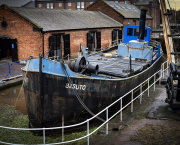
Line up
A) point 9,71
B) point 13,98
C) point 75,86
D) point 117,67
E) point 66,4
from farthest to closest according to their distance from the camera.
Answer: point 66,4
point 9,71
point 13,98
point 117,67
point 75,86

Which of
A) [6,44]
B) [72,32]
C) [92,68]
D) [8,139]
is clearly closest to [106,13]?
[72,32]

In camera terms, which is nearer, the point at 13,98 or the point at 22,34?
the point at 13,98

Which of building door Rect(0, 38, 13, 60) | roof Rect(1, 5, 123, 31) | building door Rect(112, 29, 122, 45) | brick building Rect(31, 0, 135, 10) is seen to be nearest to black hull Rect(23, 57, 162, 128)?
roof Rect(1, 5, 123, 31)

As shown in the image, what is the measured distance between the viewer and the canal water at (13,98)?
12.1 meters

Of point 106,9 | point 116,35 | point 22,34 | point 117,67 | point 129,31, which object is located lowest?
point 117,67

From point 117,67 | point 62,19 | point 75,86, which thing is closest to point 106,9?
point 62,19

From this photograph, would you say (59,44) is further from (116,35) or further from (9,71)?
(116,35)

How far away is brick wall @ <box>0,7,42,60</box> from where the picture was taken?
19.3 metres

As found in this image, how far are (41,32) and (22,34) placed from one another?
2.34 meters

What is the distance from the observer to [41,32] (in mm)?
18797

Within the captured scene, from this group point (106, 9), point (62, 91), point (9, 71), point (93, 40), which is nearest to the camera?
point (62, 91)

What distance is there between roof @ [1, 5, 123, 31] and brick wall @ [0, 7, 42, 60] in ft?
2.03

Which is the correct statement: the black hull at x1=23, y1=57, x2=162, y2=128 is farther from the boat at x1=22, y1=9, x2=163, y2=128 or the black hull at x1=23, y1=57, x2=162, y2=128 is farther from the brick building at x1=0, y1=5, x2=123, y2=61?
the brick building at x1=0, y1=5, x2=123, y2=61

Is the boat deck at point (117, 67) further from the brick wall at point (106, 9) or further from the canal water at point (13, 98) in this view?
the brick wall at point (106, 9)
